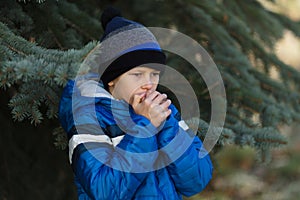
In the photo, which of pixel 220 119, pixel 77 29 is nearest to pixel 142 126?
pixel 220 119

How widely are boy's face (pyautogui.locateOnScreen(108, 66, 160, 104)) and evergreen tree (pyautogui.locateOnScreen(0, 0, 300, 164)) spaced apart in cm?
18

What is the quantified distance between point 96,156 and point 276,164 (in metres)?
5.31

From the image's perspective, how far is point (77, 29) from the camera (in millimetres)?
2059

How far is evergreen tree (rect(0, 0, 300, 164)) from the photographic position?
4.58 feet

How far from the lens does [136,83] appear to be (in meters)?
1.51

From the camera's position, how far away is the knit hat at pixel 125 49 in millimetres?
1527

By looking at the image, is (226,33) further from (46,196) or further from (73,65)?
(73,65)

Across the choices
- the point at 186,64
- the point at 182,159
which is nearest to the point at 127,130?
the point at 182,159

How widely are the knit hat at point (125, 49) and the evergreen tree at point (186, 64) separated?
7 centimetres

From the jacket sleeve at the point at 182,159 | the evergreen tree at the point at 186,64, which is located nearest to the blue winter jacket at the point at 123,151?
the jacket sleeve at the point at 182,159

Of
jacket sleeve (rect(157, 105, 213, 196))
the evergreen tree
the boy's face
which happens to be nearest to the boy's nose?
the boy's face

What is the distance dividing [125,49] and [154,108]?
0.78 ft

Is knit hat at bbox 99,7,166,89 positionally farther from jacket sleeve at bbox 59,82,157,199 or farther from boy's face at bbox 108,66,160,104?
jacket sleeve at bbox 59,82,157,199

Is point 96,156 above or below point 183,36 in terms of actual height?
above
